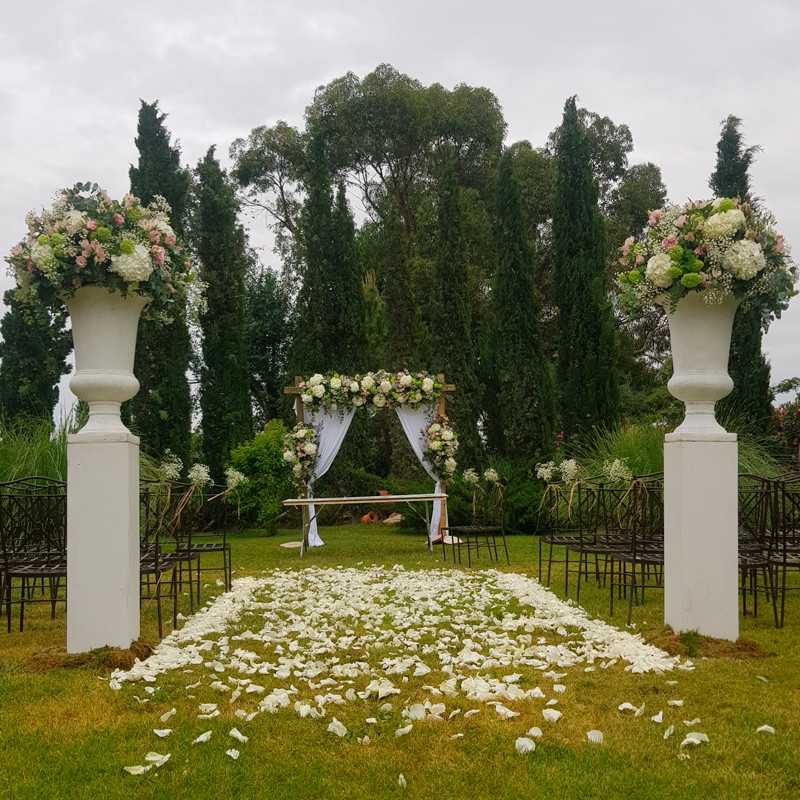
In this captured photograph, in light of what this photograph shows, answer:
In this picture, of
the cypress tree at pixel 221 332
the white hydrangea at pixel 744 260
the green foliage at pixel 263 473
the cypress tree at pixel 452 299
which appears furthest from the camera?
the cypress tree at pixel 452 299

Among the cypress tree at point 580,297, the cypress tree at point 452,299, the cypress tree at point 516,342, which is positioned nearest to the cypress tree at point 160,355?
the cypress tree at point 452,299

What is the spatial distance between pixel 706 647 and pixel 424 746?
210 centimetres

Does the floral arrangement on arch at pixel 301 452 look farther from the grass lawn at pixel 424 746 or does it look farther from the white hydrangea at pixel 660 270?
the white hydrangea at pixel 660 270

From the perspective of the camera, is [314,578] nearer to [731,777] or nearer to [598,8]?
[731,777]

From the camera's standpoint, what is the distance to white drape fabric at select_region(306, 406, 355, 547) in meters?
11.1

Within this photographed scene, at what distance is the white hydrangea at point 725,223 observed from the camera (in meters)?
4.38

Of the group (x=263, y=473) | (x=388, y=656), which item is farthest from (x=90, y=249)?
(x=263, y=473)

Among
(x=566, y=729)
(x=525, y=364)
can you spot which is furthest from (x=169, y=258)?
(x=525, y=364)

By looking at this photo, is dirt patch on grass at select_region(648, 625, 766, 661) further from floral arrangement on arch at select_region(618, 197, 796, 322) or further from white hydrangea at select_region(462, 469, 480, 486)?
white hydrangea at select_region(462, 469, 480, 486)

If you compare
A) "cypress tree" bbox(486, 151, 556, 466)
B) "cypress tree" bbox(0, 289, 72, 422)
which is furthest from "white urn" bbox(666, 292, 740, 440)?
"cypress tree" bbox(0, 289, 72, 422)

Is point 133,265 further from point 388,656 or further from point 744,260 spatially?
point 744,260

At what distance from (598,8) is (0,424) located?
29.3 ft

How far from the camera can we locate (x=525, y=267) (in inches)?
612

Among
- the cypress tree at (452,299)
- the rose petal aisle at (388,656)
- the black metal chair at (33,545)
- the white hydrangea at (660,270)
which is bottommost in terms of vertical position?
the rose petal aisle at (388,656)
